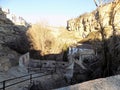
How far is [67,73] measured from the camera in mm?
20938

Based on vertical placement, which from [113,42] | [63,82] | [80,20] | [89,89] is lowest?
[63,82]

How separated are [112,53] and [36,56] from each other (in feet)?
71.9

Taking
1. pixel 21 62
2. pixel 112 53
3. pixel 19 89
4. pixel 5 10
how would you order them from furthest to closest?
pixel 5 10 < pixel 21 62 < pixel 112 53 < pixel 19 89

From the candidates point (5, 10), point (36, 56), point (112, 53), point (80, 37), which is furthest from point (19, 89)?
point (5, 10)

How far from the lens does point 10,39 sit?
44.4 m

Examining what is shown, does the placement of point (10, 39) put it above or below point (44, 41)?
above

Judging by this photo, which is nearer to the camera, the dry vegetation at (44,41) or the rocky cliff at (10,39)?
the rocky cliff at (10,39)

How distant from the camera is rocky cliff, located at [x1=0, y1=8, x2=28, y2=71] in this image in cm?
3707

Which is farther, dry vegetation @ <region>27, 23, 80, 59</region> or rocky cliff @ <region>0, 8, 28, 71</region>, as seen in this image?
dry vegetation @ <region>27, 23, 80, 59</region>

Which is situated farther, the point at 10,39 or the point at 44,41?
the point at 10,39

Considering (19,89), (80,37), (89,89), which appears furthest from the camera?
(80,37)

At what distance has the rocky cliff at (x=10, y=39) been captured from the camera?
37.1 metres

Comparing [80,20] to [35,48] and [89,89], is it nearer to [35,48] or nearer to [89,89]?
[35,48]

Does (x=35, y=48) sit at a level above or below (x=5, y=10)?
below
